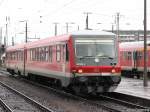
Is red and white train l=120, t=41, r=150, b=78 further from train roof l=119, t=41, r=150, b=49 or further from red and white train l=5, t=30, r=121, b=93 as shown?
red and white train l=5, t=30, r=121, b=93

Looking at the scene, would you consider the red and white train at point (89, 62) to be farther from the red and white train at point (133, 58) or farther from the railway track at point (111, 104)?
the red and white train at point (133, 58)

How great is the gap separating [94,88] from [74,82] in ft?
3.01

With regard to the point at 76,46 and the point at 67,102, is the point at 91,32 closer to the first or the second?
the point at 76,46

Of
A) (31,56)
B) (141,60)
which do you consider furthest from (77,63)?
(141,60)

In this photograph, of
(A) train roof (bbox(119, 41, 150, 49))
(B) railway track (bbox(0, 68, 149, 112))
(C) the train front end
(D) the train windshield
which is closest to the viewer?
(B) railway track (bbox(0, 68, 149, 112))

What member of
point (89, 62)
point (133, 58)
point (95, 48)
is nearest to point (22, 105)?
point (89, 62)

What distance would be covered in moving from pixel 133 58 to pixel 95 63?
779 inches

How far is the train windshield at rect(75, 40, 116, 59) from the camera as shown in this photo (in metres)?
19.6

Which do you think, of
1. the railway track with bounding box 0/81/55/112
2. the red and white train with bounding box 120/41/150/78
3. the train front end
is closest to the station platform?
the train front end

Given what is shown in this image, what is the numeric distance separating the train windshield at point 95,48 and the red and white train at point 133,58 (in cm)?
1623

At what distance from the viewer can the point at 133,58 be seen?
38781 millimetres

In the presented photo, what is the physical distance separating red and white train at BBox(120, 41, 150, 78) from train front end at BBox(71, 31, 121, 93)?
1625cm

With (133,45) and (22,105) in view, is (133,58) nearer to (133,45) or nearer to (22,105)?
(133,45)

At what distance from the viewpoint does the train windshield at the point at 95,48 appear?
64.3 ft
